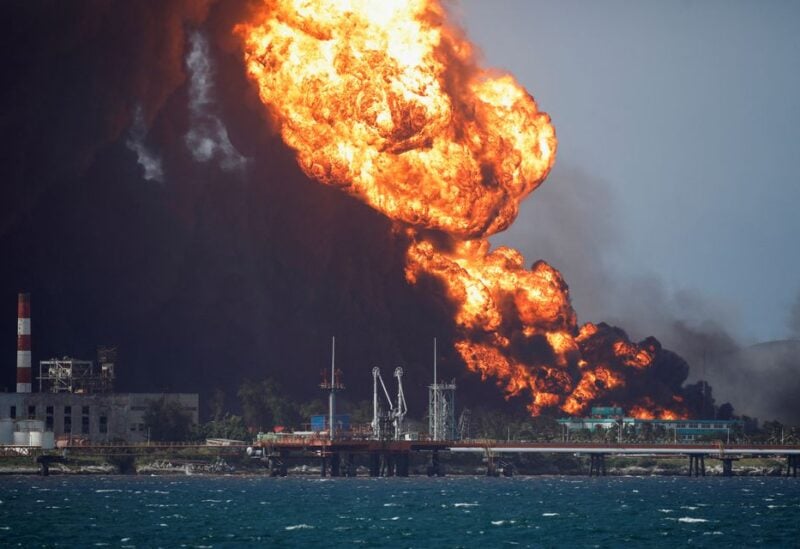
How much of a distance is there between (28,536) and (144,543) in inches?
492

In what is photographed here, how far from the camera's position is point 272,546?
173500 mm

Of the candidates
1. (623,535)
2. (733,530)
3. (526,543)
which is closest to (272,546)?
(526,543)

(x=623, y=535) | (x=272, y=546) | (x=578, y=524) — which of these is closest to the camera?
(x=272, y=546)

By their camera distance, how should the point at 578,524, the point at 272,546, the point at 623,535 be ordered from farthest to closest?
the point at 578,524, the point at 623,535, the point at 272,546

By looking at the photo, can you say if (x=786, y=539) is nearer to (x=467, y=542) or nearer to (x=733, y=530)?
(x=733, y=530)

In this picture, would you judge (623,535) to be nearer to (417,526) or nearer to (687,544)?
(687,544)

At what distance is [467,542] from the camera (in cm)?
17888

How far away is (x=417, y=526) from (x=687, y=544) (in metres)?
28.9

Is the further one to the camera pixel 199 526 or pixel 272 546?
pixel 199 526

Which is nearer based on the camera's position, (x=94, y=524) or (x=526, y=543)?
(x=526, y=543)

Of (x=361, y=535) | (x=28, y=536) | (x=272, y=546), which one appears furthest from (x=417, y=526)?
(x=28, y=536)

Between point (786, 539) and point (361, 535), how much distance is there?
38659mm

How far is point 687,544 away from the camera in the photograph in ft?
586

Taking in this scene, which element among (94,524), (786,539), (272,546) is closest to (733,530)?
(786,539)
